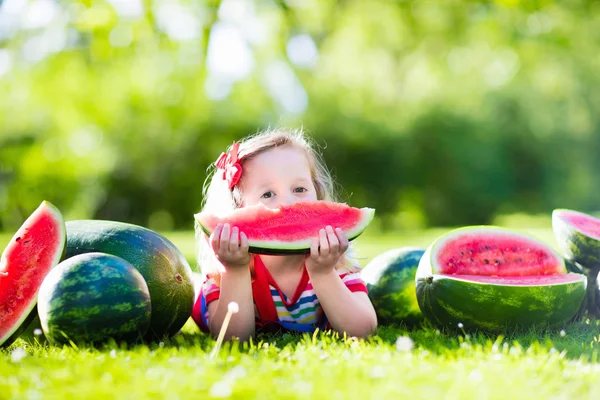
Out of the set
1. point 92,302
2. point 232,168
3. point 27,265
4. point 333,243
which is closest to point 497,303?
point 333,243

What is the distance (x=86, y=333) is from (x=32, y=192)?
19822mm

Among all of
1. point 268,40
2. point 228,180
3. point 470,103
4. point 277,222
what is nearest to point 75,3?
point 268,40

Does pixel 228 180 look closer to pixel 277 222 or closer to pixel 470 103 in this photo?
pixel 277 222

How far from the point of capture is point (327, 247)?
3.19 metres

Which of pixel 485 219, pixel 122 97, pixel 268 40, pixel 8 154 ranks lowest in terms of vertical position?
pixel 485 219

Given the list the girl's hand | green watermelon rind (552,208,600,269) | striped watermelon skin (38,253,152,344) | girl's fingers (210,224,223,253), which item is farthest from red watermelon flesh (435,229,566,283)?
striped watermelon skin (38,253,152,344)

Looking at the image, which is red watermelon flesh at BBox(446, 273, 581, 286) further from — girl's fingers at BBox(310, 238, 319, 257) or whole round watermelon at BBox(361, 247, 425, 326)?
girl's fingers at BBox(310, 238, 319, 257)

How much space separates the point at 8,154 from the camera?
845 inches

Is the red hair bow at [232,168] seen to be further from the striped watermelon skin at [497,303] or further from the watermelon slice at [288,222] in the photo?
the striped watermelon skin at [497,303]

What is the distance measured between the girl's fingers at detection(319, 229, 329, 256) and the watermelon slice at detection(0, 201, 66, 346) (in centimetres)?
148

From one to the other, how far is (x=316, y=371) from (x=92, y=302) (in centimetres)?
128

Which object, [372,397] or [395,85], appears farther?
[395,85]

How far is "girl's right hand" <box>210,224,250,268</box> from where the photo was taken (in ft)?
10.6

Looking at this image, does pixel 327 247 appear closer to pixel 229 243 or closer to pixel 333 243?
pixel 333 243
